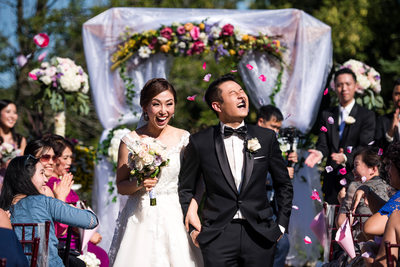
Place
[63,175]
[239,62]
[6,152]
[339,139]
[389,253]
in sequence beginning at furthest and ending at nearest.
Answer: [239,62], [6,152], [339,139], [63,175], [389,253]

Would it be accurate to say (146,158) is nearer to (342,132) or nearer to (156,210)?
(156,210)

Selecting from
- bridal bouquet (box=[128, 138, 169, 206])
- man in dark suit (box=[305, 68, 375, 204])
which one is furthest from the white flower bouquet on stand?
bridal bouquet (box=[128, 138, 169, 206])

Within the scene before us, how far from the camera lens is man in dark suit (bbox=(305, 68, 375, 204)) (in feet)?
22.3

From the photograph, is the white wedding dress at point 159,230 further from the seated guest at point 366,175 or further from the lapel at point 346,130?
the lapel at point 346,130

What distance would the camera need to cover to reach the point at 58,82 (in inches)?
327

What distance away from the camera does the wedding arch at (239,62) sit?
8.20 metres

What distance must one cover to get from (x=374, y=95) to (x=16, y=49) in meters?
10.2

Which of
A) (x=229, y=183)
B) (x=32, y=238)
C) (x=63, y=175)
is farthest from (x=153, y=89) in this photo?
(x=63, y=175)

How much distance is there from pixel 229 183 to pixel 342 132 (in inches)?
120

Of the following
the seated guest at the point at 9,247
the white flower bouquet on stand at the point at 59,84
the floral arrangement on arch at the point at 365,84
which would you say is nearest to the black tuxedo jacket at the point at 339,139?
the floral arrangement on arch at the point at 365,84

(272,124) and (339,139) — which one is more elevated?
(272,124)

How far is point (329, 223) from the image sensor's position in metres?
5.71

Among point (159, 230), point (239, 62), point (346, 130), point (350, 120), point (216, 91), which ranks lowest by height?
point (159, 230)

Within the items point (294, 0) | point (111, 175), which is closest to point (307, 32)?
point (111, 175)
